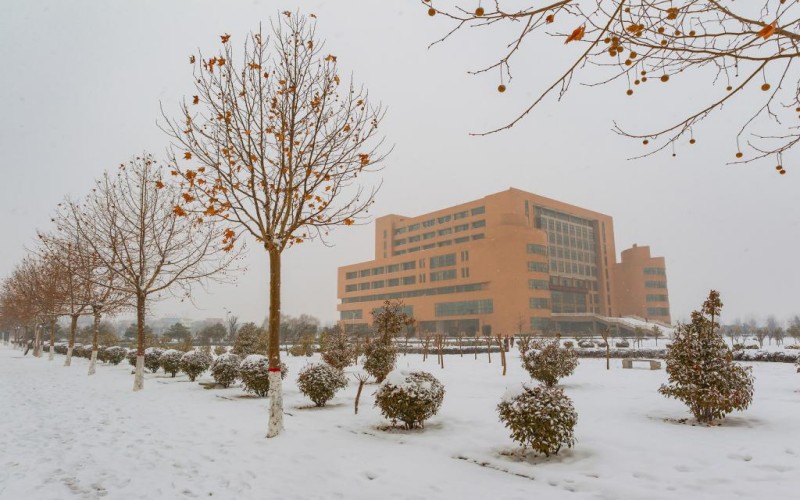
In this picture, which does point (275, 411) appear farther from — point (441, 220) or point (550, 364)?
point (441, 220)

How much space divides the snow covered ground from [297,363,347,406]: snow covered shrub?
438 millimetres

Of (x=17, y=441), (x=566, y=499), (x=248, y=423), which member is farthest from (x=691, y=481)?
(x=17, y=441)

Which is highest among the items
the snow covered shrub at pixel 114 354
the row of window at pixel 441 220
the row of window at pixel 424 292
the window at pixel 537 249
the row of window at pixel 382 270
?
the row of window at pixel 441 220

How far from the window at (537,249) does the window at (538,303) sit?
7.96 meters

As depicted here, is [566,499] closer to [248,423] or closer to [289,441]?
[289,441]

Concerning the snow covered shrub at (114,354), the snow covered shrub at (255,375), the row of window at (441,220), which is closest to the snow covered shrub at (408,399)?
the snow covered shrub at (255,375)

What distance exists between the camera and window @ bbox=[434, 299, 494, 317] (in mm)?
72456

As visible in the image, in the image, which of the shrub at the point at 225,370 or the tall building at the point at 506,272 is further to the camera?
the tall building at the point at 506,272

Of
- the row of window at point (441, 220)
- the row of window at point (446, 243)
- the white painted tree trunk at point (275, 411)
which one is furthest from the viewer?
the row of window at point (441, 220)

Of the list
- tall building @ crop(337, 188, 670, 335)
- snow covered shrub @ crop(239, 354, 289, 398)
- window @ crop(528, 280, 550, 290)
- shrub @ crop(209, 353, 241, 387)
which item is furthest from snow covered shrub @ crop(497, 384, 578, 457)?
window @ crop(528, 280, 550, 290)

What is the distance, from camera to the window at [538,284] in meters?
72.5

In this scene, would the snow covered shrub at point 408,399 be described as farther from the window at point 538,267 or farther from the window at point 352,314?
the window at point 352,314

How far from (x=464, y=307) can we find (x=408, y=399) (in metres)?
67.1

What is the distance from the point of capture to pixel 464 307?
75.4 meters
